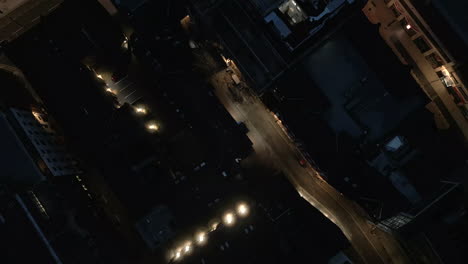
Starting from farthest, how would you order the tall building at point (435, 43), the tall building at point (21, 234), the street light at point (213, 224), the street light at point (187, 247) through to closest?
the street light at point (213, 224) → the street light at point (187, 247) → the tall building at point (21, 234) → the tall building at point (435, 43)

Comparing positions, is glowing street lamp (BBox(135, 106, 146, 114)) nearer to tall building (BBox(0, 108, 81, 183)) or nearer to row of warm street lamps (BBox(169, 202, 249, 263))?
tall building (BBox(0, 108, 81, 183))

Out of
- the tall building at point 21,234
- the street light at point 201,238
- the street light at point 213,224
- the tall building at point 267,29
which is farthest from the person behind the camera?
the street light at point 213,224

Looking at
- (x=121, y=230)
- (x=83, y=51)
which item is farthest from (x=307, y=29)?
(x=121, y=230)

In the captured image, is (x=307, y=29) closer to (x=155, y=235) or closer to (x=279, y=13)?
(x=279, y=13)

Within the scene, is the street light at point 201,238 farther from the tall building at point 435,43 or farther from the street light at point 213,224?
the tall building at point 435,43

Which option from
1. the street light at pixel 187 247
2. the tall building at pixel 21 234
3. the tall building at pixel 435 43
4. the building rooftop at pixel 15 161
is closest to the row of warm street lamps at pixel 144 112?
the building rooftop at pixel 15 161

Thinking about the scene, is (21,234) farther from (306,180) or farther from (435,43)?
(435,43)

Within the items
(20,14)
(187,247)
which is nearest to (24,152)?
(20,14)
